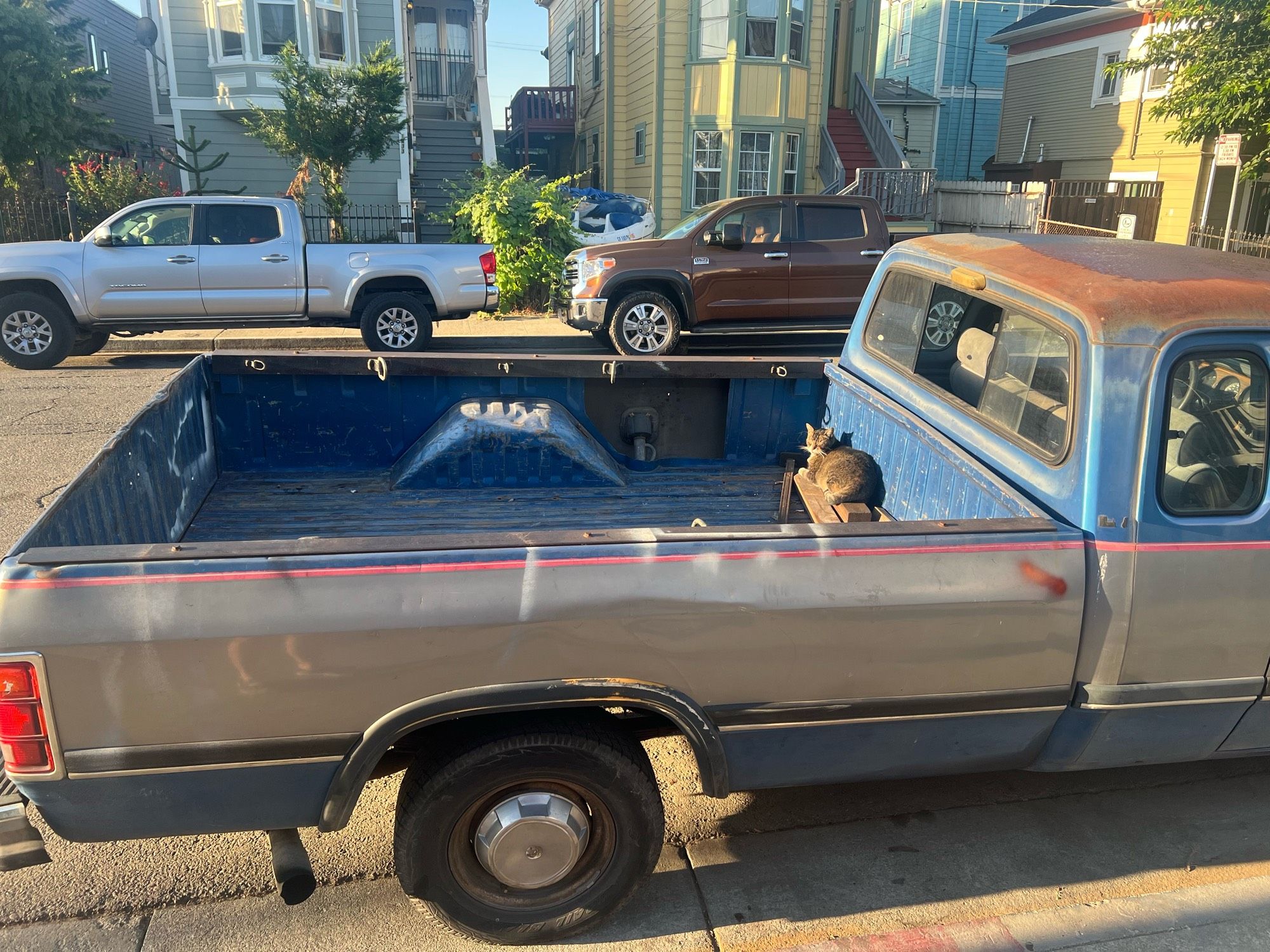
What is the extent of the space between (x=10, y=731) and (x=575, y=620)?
4.31 ft

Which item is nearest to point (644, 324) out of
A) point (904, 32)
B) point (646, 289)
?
point (646, 289)

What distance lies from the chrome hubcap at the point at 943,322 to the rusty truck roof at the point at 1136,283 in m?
0.19

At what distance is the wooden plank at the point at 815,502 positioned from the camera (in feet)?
13.2

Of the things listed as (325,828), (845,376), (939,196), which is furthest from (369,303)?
(939,196)

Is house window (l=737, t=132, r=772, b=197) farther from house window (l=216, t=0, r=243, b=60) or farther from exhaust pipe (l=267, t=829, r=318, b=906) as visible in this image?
exhaust pipe (l=267, t=829, r=318, b=906)

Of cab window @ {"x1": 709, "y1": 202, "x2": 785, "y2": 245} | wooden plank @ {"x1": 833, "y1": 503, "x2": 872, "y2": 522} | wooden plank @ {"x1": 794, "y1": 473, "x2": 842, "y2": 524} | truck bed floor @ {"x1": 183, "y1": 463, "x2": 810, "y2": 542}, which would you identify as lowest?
truck bed floor @ {"x1": 183, "y1": 463, "x2": 810, "y2": 542}

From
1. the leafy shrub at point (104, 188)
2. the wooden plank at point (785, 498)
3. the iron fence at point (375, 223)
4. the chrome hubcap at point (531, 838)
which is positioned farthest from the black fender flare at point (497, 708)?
the iron fence at point (375, 223)

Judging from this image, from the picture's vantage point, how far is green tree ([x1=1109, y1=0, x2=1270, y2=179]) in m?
14.3

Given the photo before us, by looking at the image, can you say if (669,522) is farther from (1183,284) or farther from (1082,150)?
(1082,150)

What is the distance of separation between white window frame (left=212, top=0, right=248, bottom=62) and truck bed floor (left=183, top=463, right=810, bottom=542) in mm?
17383

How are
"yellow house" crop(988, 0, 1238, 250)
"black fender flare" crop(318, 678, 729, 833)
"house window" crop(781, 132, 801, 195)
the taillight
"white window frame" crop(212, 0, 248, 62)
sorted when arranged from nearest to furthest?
the taillight, "black fender flare" crop(318, 678, 729, 833), "white window frame" crop(212, 0, 248, 62), "house window" crop(781, 132, 801, 195), "yellow house" crop(988, 0, 1238, 250)

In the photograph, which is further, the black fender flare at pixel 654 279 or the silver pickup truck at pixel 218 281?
the black fender flare at pixel 654 279

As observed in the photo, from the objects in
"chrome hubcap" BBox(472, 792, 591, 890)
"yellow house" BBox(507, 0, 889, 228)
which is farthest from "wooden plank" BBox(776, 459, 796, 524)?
"yellow house" BBox(507, 0, 889, 228)

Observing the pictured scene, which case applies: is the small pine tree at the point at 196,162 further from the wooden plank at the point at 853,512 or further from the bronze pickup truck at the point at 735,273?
the wooden plank at the point at 853,512
